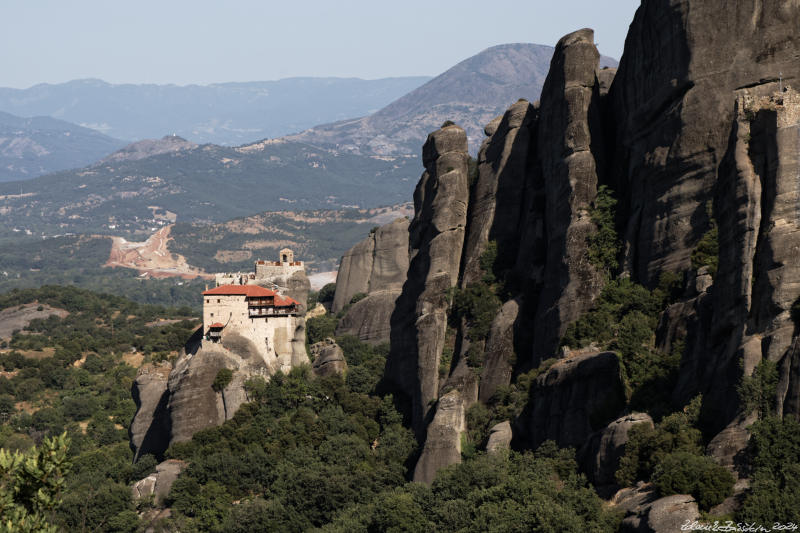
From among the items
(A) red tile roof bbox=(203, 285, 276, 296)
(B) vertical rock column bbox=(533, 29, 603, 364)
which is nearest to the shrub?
(A) red tile roof bbox=(203, 285, 276, 296)

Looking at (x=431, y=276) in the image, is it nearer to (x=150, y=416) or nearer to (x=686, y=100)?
(x=686, y=100)

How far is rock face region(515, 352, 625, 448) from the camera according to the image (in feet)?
177

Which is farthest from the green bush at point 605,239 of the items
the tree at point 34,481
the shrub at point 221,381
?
the tree at point 34,481

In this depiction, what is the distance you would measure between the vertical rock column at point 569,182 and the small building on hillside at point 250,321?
78.7ft

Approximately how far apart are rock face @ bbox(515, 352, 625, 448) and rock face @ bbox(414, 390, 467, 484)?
4.90m

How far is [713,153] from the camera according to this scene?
5528 centimetres

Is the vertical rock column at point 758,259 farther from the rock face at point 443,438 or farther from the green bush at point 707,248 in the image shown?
the rock face at point 443,438

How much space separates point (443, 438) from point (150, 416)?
89.9 ft

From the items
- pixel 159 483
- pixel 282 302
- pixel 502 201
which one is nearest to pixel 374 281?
pixel 282 302

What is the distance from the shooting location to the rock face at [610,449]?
1933 inches

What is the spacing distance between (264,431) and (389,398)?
8.22 meters

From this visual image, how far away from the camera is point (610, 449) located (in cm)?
4962

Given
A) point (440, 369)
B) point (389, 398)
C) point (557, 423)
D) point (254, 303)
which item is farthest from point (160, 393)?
point (557, 423)

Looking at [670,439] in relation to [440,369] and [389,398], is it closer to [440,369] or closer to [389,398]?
[440,369]
